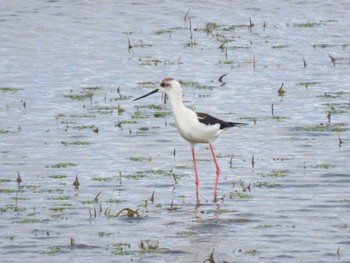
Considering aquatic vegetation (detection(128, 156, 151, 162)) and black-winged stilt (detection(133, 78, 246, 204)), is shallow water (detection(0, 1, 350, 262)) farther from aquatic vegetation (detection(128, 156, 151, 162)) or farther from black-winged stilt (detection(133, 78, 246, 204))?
black-winged stilt (detection(133, 78, 246, 204))

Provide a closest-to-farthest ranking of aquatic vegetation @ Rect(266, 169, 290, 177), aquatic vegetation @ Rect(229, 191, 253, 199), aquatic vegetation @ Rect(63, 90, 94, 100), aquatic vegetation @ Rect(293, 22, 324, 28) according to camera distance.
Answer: aquatic vegetation @ Rect(229, 191, 253, 199) < aquatic vegetation @ Rect(266, 169, 290, 177) < aquatic vegetation @ Rect(63, 90, 94, 100) < aquatic vegetation @ Rect(293, 22, 324, 28)

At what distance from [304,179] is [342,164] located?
3.58 ft

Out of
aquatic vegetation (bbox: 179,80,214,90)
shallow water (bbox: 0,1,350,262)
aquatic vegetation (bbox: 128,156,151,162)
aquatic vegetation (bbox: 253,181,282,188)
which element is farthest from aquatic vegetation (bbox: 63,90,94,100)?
aquatic vegetation (bbox: 253,181,282,188)

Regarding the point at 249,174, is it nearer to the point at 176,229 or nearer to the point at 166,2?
the point at 176,229

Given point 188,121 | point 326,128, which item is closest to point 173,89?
point 188,121

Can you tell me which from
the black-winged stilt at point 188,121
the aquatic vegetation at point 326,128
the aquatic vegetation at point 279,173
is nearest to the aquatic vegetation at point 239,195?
the black-winged stilt at point 188,121

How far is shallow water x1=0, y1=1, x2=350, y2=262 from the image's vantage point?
14602mm

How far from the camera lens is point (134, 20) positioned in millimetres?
33312

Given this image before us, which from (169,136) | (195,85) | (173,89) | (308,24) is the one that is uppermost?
(308,24)

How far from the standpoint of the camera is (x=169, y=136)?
20438 millimetres

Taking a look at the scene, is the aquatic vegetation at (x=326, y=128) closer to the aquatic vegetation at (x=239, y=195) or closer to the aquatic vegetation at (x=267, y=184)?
the aquatic vegetation at (x=267, y=184)

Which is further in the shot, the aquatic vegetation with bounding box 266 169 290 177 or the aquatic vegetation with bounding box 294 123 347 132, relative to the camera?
the aquatic vegetation with bounding box 294 123 347 132

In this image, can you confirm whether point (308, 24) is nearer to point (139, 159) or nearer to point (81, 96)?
point (81, 96)

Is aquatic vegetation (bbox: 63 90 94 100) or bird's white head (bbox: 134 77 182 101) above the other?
aquatic vegetation (bbox: 63 90 94 100)
